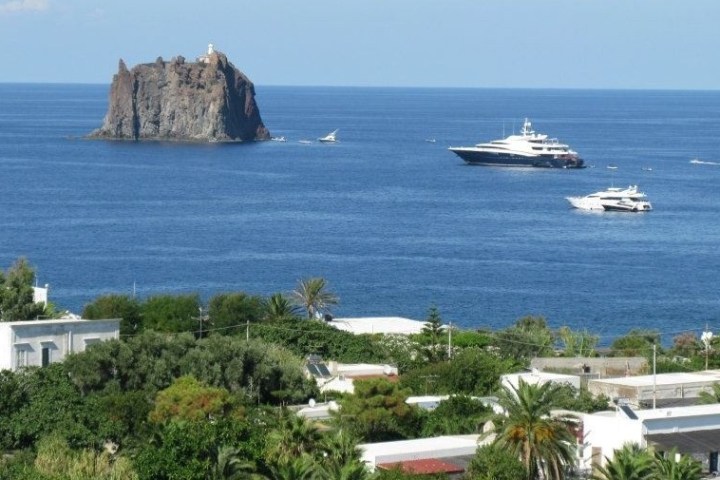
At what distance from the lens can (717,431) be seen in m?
33.1

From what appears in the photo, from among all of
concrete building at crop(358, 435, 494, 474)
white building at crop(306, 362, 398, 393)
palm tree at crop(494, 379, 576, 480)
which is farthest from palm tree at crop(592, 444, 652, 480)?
white building at crop(306, 362, 398, 393)

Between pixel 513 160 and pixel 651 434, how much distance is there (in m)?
128

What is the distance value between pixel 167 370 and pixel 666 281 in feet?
155

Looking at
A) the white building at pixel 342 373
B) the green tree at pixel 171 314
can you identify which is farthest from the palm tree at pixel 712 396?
the green tree at pixel 171 314

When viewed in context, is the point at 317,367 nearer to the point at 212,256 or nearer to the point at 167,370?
the point at 167,370

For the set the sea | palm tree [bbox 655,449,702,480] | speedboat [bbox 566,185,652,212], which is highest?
palm tree [bbox 655,449,702,480]

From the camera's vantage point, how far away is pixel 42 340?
40406mm

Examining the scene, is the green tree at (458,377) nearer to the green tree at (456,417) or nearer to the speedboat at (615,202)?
the green tree at (456,417)

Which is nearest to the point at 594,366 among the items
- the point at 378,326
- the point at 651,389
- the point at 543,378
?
the point at 651,389

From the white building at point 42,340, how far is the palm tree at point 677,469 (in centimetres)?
1748

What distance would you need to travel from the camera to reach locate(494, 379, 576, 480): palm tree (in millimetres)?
28500

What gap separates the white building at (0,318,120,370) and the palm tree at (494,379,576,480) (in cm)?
1469

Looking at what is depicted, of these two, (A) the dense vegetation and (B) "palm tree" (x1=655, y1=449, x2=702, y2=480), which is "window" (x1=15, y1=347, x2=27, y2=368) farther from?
(B) "palm tree" (x1=655, y1=449, x2=702, y2=480)

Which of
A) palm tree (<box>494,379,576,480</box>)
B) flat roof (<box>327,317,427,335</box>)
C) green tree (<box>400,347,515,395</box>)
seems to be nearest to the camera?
palm tree (<box>494,379,576,480</box>)
